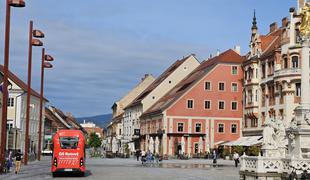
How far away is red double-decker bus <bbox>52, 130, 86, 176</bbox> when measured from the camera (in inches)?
1382

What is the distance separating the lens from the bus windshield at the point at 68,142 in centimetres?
3569

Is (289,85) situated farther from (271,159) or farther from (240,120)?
(271,159)

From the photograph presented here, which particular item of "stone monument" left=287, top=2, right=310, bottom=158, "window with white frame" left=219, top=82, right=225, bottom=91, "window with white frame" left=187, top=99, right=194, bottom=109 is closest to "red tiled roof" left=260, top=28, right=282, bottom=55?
"window with white frame" left=219, top=82, right=225, bottom=91

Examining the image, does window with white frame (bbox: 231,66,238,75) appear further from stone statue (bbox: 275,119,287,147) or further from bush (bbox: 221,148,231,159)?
stone statue (bbox: 275,119,287,147)

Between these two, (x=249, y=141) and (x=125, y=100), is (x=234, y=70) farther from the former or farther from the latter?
(x=125, y=100)

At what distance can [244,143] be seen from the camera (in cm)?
7000

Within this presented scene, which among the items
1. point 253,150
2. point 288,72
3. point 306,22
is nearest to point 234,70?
point 288,72

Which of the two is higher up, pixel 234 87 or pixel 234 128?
pixel 234 87

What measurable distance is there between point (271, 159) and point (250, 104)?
5056cm

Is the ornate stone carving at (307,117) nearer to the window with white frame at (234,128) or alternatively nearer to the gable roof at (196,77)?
the gable roof at (196,77)

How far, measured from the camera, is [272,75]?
7031 centimetres

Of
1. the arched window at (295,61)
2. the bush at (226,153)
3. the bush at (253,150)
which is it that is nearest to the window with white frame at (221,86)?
the bush at (226,153)

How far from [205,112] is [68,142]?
4984 cm

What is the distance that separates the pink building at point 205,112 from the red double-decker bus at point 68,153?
45593 mm
